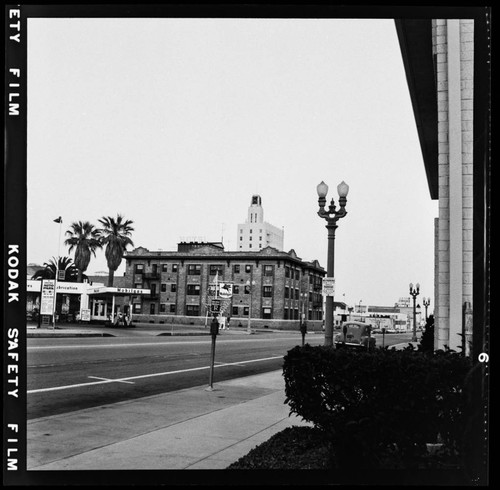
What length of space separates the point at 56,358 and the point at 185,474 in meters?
14.1

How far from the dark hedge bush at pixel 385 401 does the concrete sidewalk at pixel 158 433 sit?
5.06 ft

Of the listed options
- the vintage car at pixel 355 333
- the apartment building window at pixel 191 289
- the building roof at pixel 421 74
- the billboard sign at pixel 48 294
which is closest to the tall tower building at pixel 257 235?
the apartment building window at pixel 191 289

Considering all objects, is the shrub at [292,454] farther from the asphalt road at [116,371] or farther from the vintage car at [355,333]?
the vintage car at [355,333]

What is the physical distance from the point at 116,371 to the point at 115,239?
116ft

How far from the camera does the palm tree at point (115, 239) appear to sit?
168 ft

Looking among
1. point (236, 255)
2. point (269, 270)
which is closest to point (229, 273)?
point (236, 255)

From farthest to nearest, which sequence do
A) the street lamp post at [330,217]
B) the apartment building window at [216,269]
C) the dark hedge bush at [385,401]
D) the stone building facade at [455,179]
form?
the apartment building window at [216,269] < the street lamp post at [330,217] < the stone building facade at [455,179] < the dark hedge bush at [385,401]

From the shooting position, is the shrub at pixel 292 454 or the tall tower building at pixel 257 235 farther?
the tall tower building at pixel 257 235

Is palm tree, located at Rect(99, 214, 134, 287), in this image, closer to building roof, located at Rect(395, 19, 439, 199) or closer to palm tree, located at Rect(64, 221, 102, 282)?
palm tree, located at Rect(64, 221, 102, 282)

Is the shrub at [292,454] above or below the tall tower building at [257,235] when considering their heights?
below

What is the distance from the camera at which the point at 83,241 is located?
50656mm

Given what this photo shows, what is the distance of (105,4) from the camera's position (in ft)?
18.3

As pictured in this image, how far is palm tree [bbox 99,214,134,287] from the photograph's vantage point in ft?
168

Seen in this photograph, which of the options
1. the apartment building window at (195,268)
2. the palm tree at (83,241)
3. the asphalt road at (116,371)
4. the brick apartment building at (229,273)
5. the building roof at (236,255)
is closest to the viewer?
the asphalt road at (116,371)
